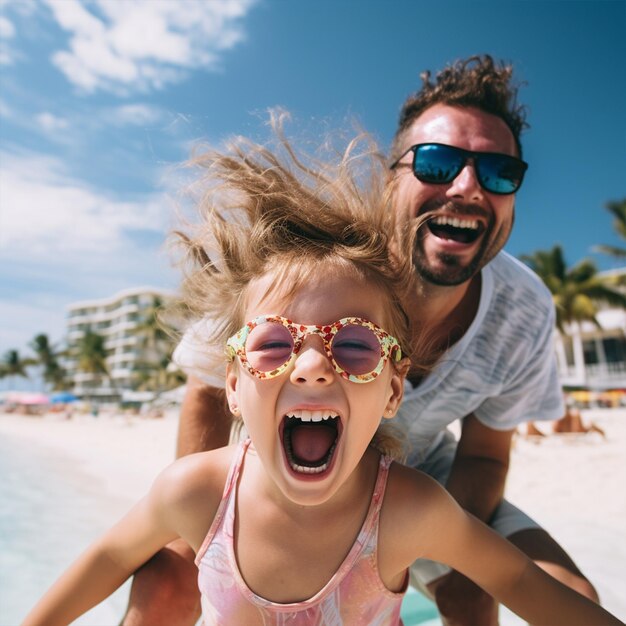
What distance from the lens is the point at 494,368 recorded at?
304cm

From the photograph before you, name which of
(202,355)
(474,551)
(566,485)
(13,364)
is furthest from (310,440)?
(13,364)

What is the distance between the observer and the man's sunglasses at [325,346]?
1.80 m

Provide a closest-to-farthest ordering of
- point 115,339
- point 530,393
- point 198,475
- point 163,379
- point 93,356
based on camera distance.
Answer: point 198,475 → point 530,393 → point 163,379 → point 93,356 → point 115,339

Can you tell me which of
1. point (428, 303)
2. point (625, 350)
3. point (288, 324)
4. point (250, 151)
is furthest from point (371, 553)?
point (625, 350)

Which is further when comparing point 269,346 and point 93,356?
point 93,356

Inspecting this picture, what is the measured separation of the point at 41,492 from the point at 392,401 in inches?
449

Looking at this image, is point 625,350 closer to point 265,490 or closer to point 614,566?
point 614,566

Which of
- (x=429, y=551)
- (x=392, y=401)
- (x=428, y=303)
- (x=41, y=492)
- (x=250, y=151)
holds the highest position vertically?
(x=250, y=151)

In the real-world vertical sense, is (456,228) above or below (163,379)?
above

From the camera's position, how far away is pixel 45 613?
202cm

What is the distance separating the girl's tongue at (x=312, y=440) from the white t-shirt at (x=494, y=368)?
98 centimetres

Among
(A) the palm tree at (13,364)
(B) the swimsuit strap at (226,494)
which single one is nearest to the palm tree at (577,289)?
(B) the swimsuit strap at (226,494)

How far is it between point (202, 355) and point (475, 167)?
1827mm

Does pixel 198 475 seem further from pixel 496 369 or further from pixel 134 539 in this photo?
pixel 496 369
